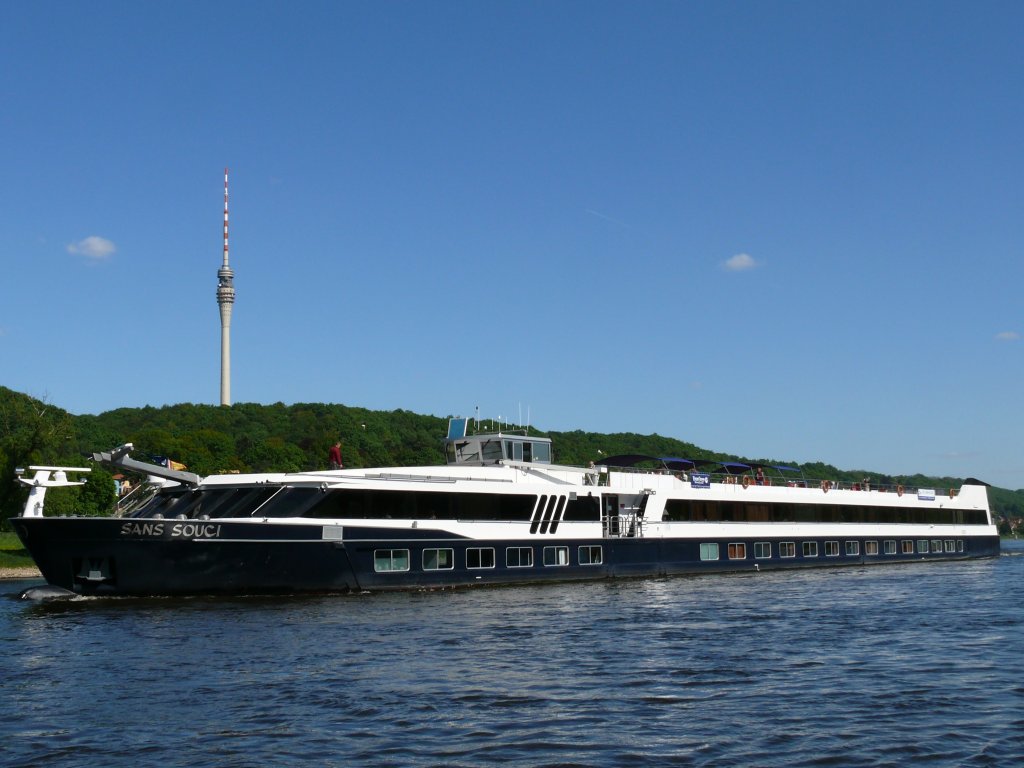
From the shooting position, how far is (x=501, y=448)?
1709 inches

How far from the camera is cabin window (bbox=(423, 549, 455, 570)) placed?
37.0 meters

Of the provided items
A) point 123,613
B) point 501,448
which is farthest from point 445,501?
point 123,613

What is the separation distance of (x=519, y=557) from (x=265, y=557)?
1065 cm

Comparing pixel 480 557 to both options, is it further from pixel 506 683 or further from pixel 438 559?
pixel 506 683

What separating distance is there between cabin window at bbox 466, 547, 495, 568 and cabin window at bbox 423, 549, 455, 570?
2.55 ft

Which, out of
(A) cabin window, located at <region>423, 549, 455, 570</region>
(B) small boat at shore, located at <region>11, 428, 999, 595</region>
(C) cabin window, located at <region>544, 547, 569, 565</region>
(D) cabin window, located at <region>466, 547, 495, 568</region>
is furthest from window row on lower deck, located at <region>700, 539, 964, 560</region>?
(A) cabin window, located at <region>423, 549, 455, 570</region>

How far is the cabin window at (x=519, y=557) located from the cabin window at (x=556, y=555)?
88cm

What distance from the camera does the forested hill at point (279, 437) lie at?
412 ft

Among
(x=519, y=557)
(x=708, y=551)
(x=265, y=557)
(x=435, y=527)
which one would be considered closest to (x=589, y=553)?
(x=519, y=557)

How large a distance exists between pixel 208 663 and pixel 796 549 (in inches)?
1457

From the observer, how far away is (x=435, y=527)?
1464 inches

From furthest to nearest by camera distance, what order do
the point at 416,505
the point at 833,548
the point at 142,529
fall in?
the point at 833,548 → the point at 416,505 → the point at 142,529

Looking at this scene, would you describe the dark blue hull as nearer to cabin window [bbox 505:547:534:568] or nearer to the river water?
cabin window [bbox 505:547:534:568]

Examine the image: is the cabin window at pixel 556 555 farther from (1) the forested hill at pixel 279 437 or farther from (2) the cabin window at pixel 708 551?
(1) the forested hill at pixel 279 437
